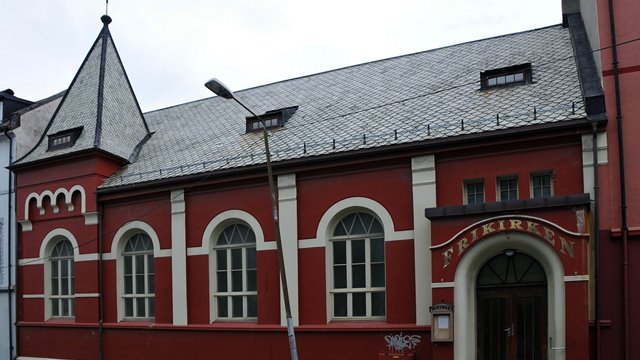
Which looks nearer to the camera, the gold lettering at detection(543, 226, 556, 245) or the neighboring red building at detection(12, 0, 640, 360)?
the gold lettering at detection(543, 226, 556, 245)

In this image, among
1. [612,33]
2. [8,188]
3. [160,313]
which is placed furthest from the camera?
[8,188]

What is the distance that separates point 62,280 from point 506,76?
53.5 feet

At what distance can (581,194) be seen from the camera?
13.2 metres

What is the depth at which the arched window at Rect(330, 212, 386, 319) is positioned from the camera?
16.2 metres

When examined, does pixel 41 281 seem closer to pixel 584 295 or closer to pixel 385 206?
pixel 385 206

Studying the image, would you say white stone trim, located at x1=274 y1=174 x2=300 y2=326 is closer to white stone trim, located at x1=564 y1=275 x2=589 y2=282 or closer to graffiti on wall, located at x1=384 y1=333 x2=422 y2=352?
graffiti on wall, located at x1=384 y1=333 x2=422 y2=352

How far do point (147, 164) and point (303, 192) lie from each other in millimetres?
6802

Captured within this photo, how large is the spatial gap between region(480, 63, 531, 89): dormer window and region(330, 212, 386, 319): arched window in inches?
193

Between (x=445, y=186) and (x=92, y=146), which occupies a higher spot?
(x=92, y=146)

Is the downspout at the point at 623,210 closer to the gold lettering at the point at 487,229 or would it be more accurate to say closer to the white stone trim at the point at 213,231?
the gold lettering at the point at 487,229

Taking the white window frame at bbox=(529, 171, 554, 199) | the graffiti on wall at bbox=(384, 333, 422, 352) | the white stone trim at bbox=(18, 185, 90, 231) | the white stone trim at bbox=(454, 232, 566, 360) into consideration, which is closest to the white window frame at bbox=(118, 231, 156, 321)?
the white stone trim at bbox=(18, 185, 90, 231)

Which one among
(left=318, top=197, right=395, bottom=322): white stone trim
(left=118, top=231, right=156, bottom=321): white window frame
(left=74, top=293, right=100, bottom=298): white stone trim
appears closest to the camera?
(left=318, top=197, right=395, bottom=322): white stone trim

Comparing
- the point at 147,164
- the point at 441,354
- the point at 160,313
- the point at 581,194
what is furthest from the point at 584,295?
the point at 147,164

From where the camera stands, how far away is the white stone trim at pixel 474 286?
42.7ft
